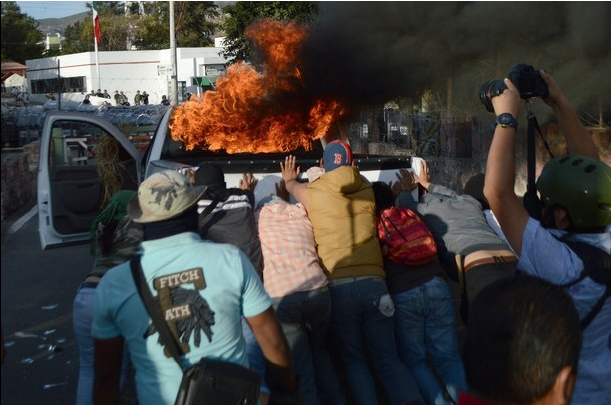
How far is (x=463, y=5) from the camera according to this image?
386 inches

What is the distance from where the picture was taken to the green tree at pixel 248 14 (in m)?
17.5

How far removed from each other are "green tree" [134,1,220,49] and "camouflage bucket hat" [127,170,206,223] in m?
33.7

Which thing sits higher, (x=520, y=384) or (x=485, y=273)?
(x=520, y=384)

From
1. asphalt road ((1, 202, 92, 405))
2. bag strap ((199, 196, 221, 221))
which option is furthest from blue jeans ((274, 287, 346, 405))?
asphalt road ((1, 202, 92, 405))

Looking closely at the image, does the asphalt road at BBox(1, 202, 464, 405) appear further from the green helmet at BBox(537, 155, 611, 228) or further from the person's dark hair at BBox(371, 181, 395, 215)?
the green helmet at BBox(537, 155, 611, 228)

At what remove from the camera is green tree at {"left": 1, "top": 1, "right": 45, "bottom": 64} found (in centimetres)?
179

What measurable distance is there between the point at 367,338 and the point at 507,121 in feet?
7.06

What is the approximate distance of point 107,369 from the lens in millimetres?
2787

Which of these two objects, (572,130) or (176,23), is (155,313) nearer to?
(572,130)

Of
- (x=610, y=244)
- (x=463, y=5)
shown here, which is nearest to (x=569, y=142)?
(x=610, y=244)

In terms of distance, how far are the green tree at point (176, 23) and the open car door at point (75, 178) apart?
28811mm

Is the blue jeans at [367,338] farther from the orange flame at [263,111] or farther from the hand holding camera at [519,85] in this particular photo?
the orange flame at [263,111]

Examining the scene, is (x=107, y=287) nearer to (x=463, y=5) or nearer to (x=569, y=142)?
(x=569, y=142)

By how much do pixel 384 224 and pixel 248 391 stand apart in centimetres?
221
